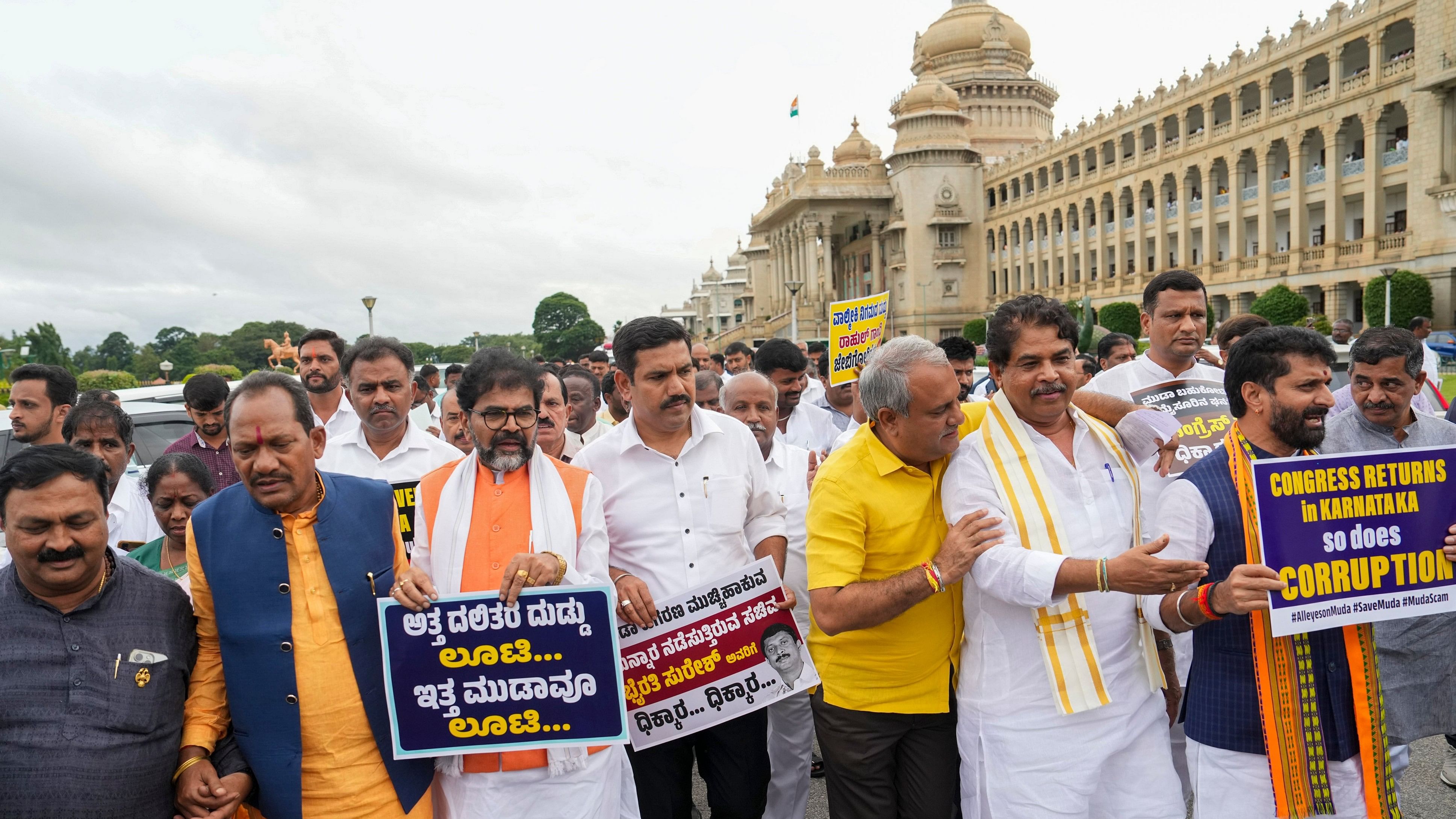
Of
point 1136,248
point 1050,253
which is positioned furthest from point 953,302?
point 1136,248

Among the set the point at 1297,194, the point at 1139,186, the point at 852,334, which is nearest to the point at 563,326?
the point at 1139,186

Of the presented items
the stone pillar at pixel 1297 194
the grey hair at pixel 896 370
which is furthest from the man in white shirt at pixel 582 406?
the stone pillar at pixel 1297 194

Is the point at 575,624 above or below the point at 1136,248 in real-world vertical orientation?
below

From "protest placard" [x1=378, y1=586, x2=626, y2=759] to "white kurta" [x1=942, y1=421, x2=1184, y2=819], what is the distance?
133 centimetres

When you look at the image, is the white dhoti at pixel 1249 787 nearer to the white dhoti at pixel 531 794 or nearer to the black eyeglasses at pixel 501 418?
the white dhoti at pixel 531 794

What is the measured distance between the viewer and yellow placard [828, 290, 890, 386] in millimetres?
9156

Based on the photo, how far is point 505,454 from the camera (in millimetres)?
3402

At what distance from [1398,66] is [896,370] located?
4319cm

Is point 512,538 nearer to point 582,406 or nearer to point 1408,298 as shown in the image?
point 582,406

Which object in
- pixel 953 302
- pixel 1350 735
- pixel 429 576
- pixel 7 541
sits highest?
pixel 953 302

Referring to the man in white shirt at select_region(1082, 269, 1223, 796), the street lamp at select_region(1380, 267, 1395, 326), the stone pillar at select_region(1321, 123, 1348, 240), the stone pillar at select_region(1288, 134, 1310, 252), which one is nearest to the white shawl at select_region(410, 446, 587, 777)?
the man in white shirt at select_region(1082, 269, 1223, 796)

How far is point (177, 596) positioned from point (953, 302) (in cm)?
6392

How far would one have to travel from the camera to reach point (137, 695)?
9.27 feet

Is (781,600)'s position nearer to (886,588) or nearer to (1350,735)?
(886,588)
